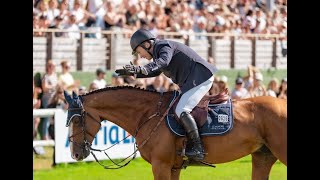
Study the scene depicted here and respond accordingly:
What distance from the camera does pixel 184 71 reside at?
38.0 ft

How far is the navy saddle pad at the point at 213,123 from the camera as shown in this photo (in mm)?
11547

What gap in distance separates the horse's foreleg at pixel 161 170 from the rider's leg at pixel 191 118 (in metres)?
0.32

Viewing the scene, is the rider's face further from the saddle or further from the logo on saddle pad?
the logo on saddle pad

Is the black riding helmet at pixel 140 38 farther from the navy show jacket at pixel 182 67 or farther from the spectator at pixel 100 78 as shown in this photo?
the spectator at pixel 100 78

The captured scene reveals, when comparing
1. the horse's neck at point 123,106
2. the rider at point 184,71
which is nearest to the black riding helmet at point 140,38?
the rider at point 184,71

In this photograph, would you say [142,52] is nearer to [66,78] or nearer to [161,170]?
[161,170]
